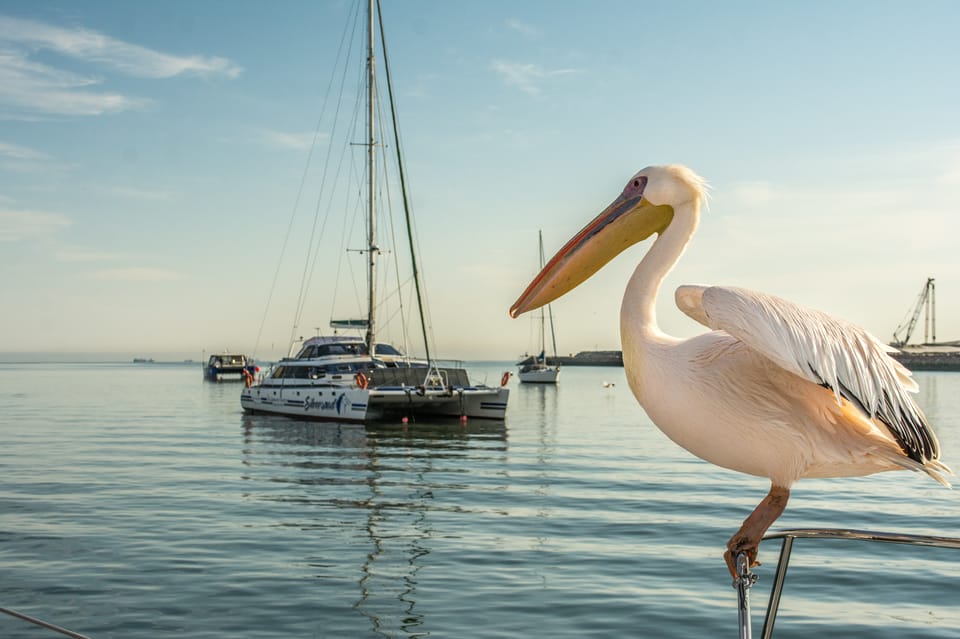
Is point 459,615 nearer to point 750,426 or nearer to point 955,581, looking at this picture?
point 955,581

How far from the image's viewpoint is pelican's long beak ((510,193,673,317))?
2.39m

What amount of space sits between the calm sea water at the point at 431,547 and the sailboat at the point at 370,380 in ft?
15.0

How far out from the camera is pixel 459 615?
6121 millimetres

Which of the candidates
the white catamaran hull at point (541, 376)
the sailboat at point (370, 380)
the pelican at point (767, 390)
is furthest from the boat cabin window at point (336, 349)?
the white catamaran hull at point (541, 376)

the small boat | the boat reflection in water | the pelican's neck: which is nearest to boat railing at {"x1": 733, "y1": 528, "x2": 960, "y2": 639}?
the pelican's neck

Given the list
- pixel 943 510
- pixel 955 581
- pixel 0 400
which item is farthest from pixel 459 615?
pixel 0 400

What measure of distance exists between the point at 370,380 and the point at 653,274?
1953 centimetres

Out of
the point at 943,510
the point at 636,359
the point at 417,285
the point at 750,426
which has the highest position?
the point at 417,285

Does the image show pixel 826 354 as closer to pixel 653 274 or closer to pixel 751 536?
pixel 751 536

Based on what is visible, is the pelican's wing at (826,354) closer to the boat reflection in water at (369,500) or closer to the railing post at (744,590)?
the railing post at (744,590)

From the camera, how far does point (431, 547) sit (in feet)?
27.1

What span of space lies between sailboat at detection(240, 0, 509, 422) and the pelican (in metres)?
18.5

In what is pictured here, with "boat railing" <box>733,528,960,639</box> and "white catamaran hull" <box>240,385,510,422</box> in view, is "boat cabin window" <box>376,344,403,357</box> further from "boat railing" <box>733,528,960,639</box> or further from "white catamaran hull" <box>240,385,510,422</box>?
"boat railing" <box>733,528,960,639</box>

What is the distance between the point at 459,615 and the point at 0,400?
3510 centimetres
